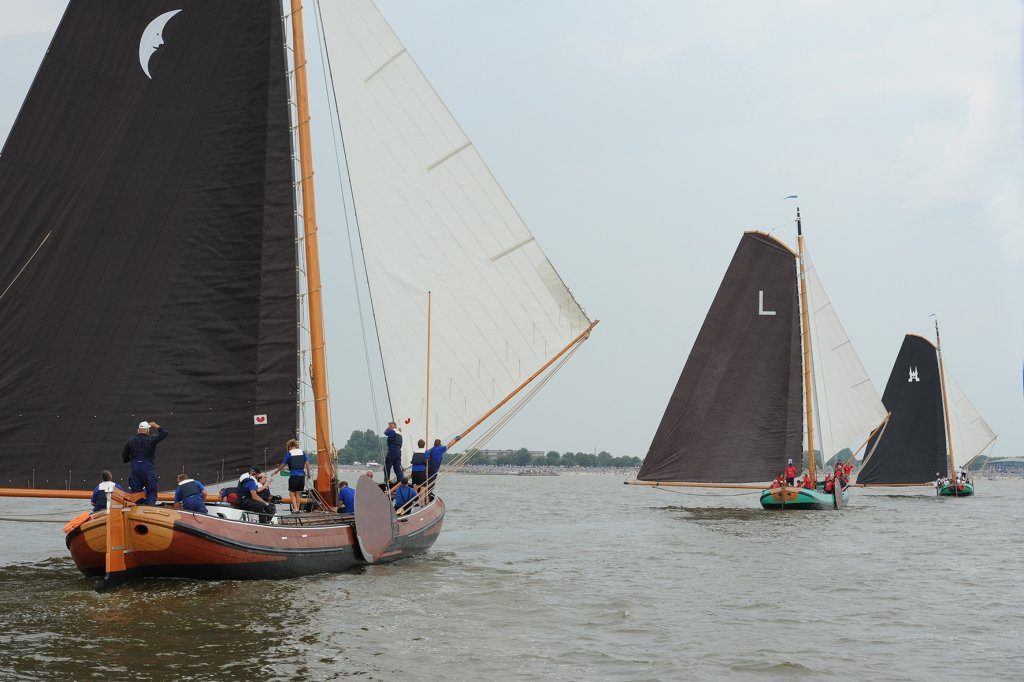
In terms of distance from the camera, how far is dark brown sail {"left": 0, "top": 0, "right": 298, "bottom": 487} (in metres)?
20.0

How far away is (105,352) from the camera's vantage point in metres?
20.4

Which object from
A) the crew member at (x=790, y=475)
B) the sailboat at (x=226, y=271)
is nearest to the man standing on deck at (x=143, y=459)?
the sailboat at (x=226, y=271)

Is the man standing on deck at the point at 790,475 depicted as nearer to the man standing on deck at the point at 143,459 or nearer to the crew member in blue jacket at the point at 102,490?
the man standing on deck at the point at 143,459

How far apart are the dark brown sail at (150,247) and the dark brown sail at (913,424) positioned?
58936 mm

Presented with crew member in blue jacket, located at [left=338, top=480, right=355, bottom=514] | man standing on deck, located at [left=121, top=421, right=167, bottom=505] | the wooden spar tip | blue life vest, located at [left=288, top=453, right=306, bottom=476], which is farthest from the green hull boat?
man standing on deck, located at [left=121, top=421, right=167, bottom=505]

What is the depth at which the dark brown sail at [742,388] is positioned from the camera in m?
43.7

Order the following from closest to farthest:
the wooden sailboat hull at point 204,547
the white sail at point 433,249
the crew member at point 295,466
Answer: the wooden sailboat hull at point 204,547 → the crew member at point 295,466 → the white sail at point 433,249

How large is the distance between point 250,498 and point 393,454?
4076mm

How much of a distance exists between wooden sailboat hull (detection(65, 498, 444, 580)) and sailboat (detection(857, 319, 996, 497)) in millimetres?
57806

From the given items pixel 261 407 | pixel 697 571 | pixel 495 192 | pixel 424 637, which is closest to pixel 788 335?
pixel 697 571

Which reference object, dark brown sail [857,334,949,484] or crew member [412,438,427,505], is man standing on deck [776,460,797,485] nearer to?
crew member [412,438,427,505]

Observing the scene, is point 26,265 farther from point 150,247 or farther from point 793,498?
point 793,498

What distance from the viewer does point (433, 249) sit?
23.4 metres

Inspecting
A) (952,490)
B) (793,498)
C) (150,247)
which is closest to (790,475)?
(793,498)
